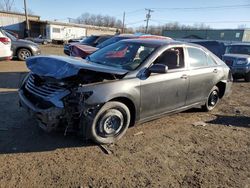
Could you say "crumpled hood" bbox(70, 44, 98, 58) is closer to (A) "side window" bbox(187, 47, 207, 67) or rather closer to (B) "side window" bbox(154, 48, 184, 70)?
(A) "side window" bbox(187, 47, 207, 67)

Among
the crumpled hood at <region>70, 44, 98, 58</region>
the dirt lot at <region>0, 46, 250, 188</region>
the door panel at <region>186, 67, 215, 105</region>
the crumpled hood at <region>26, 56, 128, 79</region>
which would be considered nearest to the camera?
the dirt lot at <region>0, 46, 250, 188</region>

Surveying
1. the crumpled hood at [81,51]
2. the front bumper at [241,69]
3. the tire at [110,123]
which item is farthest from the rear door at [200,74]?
the front bumper at [241,69]

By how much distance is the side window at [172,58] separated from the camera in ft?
16.6

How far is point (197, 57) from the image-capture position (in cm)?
588

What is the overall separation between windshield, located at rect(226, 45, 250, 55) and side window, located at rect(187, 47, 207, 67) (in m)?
8.62

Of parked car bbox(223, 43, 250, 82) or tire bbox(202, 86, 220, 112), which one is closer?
tire bbox(202, 86, 220, 112)

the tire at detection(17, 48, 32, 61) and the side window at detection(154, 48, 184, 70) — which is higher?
the side window at detection(154, 48, 184, 70)

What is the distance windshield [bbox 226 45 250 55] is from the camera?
1349 centimetres

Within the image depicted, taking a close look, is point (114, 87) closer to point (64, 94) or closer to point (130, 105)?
point (130, 105)

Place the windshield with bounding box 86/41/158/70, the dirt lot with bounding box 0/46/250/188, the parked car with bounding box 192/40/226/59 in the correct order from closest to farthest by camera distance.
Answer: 1. the dirt lot with bounding box 0/46/250/188
2. the windshield with bounding box 86/41/158/70
3. the parked car with bounding box 192/40/226/59

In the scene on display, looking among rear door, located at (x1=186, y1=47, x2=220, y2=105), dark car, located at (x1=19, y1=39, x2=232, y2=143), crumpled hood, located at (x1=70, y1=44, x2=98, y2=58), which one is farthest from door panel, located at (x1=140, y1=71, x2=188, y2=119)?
crumpled hood, located at (x1=70, y1=44, x2=98, y2=58)

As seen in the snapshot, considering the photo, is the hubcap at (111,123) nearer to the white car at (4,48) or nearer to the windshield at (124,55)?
the windshield at (124,55)

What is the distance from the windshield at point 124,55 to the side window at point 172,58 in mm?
236

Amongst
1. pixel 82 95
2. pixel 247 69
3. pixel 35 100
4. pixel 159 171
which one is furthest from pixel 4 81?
pixel 247 69
